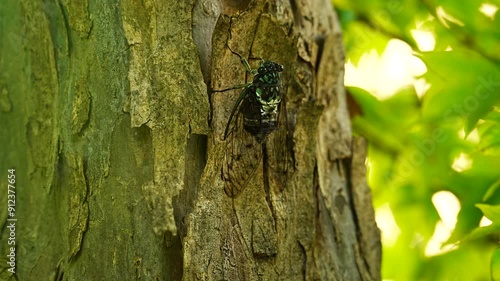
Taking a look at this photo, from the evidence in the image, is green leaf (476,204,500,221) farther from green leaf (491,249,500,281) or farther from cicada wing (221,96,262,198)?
cicada wing (221,96,262,198)

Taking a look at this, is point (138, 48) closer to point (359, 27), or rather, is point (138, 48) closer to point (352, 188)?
point (352, 188)

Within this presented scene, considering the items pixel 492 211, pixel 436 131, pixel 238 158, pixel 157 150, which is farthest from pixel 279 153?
pixel 436 131

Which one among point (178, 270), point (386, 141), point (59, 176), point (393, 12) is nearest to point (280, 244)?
point (178, 270)

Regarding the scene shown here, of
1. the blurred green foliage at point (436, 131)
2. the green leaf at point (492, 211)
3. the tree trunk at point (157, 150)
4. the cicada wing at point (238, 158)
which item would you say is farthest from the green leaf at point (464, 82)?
the cicada wing at point (238, 158)

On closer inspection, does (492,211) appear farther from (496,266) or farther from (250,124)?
(250,124)

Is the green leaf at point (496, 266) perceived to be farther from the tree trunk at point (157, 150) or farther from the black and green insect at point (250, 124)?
the black and green insect at point (250, 124)

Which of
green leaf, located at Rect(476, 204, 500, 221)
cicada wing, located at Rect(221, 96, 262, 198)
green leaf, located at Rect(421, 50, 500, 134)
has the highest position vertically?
green leaf, located at Rect(421, 50, 500, 134)

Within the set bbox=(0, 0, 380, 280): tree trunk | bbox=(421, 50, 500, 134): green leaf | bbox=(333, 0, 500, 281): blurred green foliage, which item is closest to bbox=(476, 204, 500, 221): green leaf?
bbox=(333, 0, 500, 281): blurred green foliage
